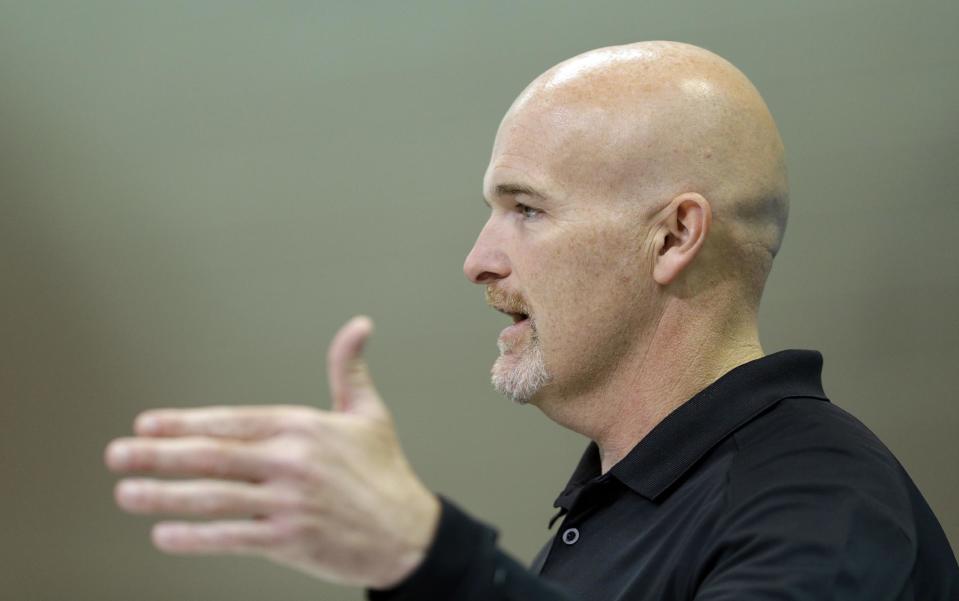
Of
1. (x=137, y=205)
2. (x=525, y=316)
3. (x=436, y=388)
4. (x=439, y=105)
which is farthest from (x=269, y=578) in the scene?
(x=525, y=316)

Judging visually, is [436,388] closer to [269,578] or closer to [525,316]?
[269,578]

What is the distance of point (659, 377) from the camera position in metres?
1.57

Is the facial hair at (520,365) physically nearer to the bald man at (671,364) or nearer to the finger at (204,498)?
the bald man at (671,364)

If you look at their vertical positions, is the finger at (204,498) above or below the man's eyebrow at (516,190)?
below

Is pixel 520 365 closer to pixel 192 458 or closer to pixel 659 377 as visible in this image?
pixel 659 377

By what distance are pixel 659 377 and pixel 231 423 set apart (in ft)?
2.79

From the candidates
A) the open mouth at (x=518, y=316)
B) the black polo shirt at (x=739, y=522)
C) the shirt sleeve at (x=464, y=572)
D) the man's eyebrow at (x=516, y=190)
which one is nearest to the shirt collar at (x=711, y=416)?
the black polo shirt at (x=739, y=522)

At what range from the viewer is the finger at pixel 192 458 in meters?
0.82

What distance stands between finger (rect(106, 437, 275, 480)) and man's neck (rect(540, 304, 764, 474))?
0.84 m

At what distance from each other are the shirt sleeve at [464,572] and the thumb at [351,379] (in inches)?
4.0

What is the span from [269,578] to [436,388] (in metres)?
0.67

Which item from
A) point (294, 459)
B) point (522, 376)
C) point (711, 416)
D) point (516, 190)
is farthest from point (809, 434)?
point (294, 459)

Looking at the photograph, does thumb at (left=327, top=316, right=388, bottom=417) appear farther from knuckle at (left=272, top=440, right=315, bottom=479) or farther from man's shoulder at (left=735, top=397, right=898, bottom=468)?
man's shoulder at (left=735, top=397, right=898, bottom=468)

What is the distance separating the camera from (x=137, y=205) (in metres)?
3.01
